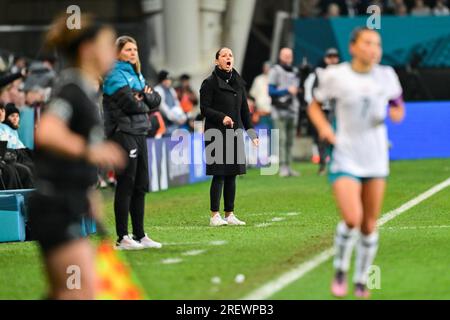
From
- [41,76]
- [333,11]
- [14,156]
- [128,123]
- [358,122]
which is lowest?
[14,156]

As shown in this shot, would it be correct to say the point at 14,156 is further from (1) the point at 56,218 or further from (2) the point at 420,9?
(2) the point at 420,9

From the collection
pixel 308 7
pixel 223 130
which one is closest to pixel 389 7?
pixel 308 7

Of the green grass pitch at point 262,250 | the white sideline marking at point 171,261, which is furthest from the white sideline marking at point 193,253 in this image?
the white sideline marking at point 171,261

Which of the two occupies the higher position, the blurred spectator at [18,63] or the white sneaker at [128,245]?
the blurred spectator at [18,63]

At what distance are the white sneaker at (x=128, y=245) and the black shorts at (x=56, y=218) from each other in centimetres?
511

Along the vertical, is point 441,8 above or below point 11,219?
above

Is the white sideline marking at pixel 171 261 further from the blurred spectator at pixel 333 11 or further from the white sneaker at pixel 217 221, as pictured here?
the blurred spectator at pixel 333 11

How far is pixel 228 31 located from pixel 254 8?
314cm

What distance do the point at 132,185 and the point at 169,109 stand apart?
10660 millimetres

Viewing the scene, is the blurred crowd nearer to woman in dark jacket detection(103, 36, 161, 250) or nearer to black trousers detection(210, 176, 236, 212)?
black trousers detection(210, 176, 236, 212)

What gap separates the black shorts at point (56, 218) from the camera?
8297 mm

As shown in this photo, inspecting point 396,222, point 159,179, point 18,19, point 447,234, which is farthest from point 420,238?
point 18,19

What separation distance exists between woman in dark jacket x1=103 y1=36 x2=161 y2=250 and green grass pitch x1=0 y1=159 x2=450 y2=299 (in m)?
0.48

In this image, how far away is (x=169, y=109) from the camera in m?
24.0
